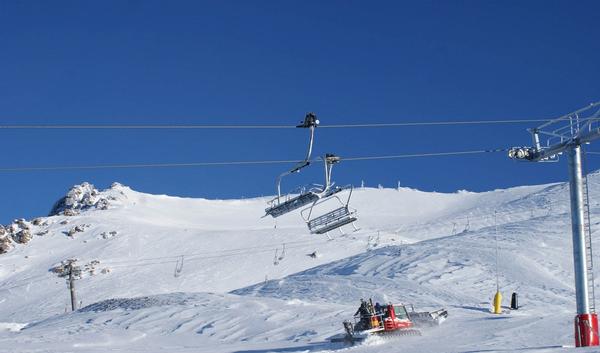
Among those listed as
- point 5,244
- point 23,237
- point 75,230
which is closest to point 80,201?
point 23,237

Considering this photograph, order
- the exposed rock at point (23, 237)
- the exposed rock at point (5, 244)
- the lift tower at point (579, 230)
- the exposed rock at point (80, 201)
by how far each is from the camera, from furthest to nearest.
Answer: the exposed rock at point (80, 201) < the exposed rock at point (23, 237) < the exposed rock at point (5, 244) < the lift tower at point (579, 230)

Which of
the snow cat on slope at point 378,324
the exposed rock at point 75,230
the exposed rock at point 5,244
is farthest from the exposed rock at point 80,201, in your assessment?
the snow cat on slope at point 378,324

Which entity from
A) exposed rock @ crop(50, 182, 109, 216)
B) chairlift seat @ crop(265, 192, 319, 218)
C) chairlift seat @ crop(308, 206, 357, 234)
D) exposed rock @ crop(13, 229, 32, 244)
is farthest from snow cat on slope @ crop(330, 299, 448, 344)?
exposed rock @ crop(50, 182, 109, 216)

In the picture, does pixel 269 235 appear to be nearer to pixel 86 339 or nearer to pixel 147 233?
pixel 147 233

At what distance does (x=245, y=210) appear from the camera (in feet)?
402

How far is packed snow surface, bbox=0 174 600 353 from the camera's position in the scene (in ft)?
99.5

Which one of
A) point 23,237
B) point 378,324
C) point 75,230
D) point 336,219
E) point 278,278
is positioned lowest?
point 278,278

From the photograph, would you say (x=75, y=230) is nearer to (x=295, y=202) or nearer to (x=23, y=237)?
(x=23, y=237)

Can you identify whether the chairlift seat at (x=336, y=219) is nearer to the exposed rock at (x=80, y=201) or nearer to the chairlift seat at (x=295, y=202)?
the chairlift seat at (x=295, y=202)

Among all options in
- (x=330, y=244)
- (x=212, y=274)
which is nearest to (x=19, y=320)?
(x=212, y=274)

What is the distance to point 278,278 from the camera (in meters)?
66.8

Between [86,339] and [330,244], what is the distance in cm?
4677

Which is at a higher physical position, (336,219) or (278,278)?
(336,219)

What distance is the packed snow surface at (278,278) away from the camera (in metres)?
30.3
